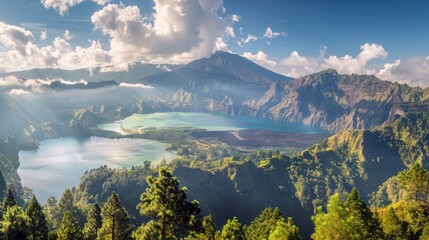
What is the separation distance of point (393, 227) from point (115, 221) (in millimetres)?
60534

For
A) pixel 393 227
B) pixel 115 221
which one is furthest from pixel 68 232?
pixel 393 227

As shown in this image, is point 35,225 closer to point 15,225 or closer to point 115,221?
point 15,225

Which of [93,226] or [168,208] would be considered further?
[93,226]

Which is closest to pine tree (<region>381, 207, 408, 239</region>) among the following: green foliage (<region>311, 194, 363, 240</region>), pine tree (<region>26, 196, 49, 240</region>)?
green foliage (<region>311, 194, 363, 240</region>)

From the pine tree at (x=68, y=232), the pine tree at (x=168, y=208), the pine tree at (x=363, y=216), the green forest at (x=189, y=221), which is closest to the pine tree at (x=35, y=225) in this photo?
the green forest at (x=189, y=221)

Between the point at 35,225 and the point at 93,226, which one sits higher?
the point at 35,225

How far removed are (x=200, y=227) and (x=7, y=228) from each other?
46632 mm

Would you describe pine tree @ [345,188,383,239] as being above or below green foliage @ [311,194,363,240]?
below

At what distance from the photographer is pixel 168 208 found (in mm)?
43906

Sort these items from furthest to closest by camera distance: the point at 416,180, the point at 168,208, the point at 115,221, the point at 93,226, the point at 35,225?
1. the point at 93,226
2. the point at 416,180
3. the point at 35,225
4. the point at 115,221
5. the point at 168,208

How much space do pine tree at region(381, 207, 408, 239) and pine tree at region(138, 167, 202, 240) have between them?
5727 cm

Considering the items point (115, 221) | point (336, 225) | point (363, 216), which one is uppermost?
point (336, 225)

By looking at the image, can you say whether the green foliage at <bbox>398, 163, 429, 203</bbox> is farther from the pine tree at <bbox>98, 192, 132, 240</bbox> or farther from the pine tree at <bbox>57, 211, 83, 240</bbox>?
the pine tree at <bbox>57, 211, 83, 240</bbox>

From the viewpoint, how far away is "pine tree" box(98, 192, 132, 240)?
67.0m
